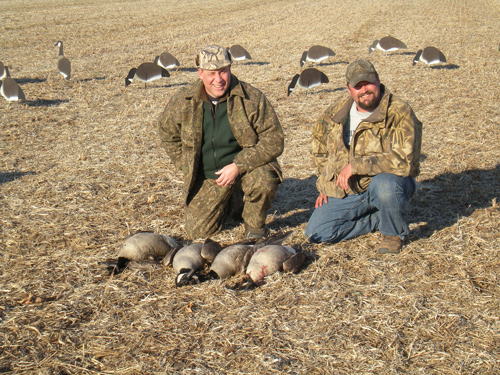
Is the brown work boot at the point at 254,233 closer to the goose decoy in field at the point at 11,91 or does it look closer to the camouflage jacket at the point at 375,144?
the camouflage jacket at the point at 375,144

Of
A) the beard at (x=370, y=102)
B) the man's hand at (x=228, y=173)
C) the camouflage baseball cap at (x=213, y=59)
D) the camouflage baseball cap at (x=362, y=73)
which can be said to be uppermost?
the camouflage baseball cap at (x=213, y=59)

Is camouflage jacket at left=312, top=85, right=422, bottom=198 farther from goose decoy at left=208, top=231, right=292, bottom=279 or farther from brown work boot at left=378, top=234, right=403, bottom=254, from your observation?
goose decoy at left=208, top=231, right=292, bottom=279

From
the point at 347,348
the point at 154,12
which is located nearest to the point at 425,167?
the point at 347,348

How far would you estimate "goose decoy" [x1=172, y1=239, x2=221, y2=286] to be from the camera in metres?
3.95

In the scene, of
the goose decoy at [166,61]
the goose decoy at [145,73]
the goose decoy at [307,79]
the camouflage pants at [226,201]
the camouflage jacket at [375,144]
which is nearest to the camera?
the camouflage jacket at [375,144]

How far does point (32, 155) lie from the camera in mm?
6988

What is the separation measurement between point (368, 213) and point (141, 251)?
198 centimetres

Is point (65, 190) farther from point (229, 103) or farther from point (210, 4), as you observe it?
point (210, 4)

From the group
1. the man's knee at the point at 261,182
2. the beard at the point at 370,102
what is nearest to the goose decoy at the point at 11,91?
the man's knee at the point at 261,182

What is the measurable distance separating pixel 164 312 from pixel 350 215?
5.96ft

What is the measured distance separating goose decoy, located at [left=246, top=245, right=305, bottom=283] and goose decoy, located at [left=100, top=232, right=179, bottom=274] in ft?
2.22

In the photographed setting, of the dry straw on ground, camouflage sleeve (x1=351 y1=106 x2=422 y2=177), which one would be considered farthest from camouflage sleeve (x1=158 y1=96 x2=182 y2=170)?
camouflage sleeve (x1=351 y1=106 x2=422 y2=177)

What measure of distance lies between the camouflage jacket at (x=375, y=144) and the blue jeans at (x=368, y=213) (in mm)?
83

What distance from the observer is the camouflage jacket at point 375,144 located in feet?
13.8
